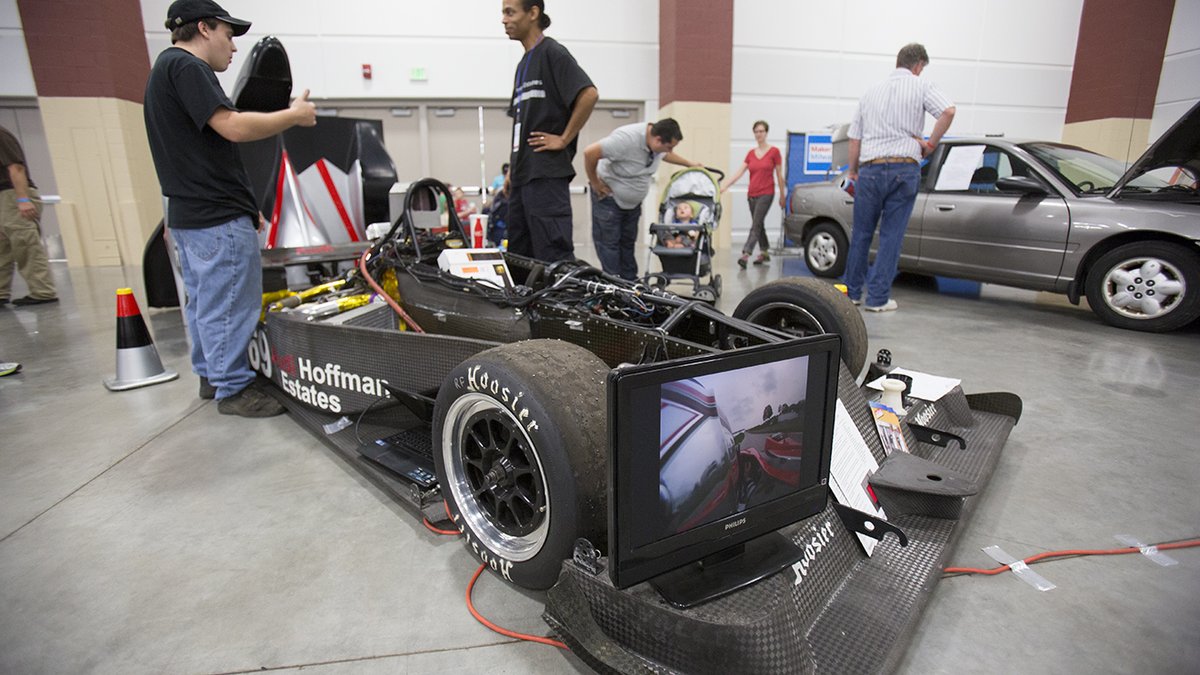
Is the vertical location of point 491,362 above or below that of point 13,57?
below

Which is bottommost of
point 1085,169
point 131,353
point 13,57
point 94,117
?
point 131,353

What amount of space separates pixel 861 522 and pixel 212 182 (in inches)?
119

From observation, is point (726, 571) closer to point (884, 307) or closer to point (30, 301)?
point (884, 307)

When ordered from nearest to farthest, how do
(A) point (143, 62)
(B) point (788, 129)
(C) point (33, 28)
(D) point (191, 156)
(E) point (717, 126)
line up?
(D) point (191, 156)
(C) point (33, 28)
(A) point (143, 62)
(E) point (717, 126)
(B) point (788, 129)

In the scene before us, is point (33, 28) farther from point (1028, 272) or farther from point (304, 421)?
point (1028, 272)

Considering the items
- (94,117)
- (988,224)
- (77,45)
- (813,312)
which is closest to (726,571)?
(813,312)

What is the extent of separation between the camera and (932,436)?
87.0 inches

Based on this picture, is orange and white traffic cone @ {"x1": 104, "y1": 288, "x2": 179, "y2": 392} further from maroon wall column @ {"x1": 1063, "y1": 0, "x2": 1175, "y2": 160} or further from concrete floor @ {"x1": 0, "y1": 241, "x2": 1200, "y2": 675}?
maroon wall column @ {"x1": 1063, "y1": 0, "x2": 1175, "y2": 160}

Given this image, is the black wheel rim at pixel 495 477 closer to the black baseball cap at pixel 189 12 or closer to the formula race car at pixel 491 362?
the formula race car at pixel 491 362

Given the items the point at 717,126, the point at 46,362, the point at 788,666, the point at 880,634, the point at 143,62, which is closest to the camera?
the point at 788,666

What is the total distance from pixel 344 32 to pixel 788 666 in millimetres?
11323

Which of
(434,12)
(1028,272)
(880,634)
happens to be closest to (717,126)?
(434,12)

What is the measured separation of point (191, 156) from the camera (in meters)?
2.76

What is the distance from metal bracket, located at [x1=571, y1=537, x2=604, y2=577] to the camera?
1.36m
